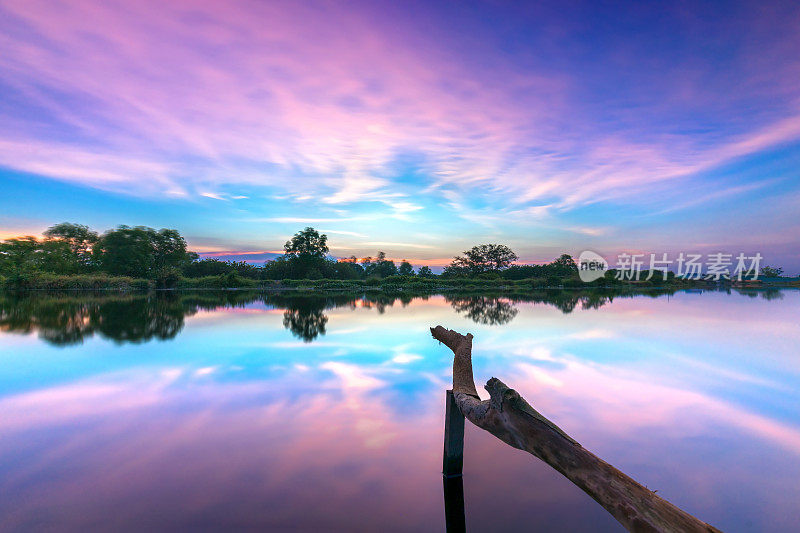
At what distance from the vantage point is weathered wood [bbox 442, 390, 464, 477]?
3312 mm

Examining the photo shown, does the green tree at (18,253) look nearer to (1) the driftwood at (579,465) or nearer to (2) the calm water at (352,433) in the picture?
(2) the calm water at (352,433)

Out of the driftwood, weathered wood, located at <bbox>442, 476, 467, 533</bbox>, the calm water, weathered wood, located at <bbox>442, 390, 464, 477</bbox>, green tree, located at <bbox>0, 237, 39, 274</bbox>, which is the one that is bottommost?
the calm water

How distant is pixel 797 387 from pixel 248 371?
1130cm

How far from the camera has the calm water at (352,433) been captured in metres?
3.04

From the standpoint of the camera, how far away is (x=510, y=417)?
2162 mm

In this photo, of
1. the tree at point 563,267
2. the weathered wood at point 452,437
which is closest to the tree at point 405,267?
the tree at point 563,267

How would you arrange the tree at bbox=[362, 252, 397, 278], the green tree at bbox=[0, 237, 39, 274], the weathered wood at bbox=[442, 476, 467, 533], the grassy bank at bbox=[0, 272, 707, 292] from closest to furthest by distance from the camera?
the weathered wood at bbox=[442, 476, 467, 533] → the grassy bank at bbox=[0, 272, 707, 292] → the green tree at bbox=[0, 237, 39, 274] → the tree at bbox=[362, 252, 397, 278]

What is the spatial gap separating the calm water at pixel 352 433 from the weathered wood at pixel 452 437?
7.0 inches

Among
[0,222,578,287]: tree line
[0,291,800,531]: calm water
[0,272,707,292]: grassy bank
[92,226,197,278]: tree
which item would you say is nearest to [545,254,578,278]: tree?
[0,222,578,287]: tree line

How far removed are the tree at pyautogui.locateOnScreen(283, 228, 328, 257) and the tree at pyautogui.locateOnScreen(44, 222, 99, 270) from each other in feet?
86.5

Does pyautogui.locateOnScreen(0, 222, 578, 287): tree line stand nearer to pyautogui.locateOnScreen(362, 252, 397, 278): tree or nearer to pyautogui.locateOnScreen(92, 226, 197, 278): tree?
pyautogui.locateOnScreen(92, 226, 197, 278): tree

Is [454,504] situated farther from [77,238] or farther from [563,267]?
[563,267]

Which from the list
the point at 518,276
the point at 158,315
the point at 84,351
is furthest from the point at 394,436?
the point at 518,276

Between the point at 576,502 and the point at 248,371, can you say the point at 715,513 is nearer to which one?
the point at 576,502
